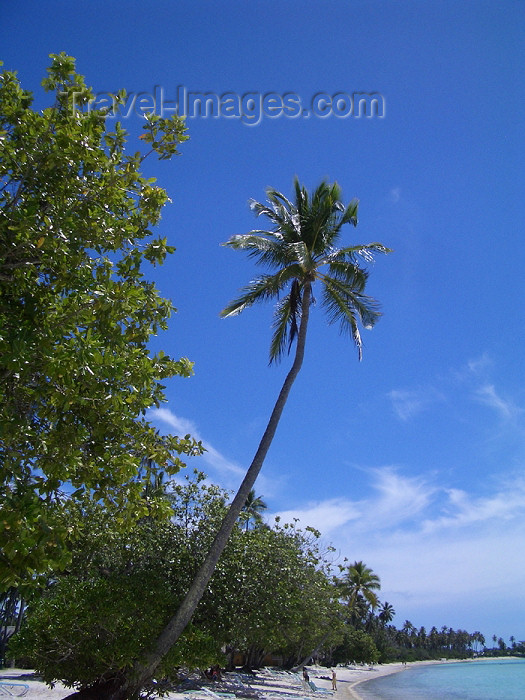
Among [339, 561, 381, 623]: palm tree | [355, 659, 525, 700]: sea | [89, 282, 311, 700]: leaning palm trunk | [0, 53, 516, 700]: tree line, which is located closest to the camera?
[0, 53, 516, 700]: tree line

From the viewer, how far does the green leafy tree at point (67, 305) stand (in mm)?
5414

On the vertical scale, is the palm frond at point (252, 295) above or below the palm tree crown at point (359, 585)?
above

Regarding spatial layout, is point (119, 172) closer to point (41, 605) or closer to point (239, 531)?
point (41, 605)

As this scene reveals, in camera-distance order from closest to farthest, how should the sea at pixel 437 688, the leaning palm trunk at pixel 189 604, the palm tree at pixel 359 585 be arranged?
the leaning palm trunk at pixel 189 604
the sea at pixel 437 688
the palm tree at pixel 359 585

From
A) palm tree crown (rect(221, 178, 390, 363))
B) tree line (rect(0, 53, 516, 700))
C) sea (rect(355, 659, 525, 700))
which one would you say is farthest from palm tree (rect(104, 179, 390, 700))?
sea (rect(355, 659, 525, 700))

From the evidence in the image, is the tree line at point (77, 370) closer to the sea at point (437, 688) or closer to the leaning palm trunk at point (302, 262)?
the leaning palm trunk at point (302, 262)

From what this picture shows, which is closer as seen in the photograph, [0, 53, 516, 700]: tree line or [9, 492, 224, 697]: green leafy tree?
[0, 53, 516, 700]: tree line

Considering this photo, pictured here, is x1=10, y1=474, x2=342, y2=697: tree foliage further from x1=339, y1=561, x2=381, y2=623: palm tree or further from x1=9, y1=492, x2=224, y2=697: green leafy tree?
x1=339, y1=561, x2=381, y2=623: palm tree

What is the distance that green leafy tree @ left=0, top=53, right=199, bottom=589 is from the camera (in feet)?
17.8

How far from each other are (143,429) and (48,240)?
2659 mm

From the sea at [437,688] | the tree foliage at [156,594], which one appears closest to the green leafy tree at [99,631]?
the tree foliage at [156,594]

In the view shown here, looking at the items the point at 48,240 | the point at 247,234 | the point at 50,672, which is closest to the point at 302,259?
the point at 247,234

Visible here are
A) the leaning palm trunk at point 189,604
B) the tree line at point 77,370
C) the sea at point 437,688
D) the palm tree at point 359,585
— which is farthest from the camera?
the palm tree at point 359,585

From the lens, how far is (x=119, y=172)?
6566 millimetres
